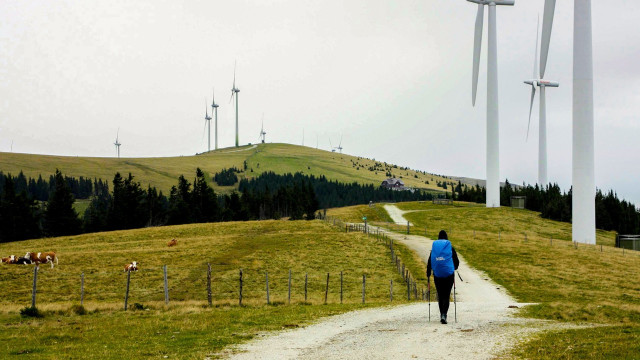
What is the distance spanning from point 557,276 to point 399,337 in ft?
134

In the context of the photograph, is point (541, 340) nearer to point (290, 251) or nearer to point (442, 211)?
point (290, 251)

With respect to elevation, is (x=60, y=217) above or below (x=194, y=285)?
above

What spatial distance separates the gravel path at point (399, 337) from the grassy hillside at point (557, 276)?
1.18 metres

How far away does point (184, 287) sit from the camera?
154 feet

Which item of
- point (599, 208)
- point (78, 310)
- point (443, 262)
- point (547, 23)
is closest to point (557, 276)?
point (443, 262)

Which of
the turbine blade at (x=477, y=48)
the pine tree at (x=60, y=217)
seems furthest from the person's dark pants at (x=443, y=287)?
the pine tree at (x=60, y=217)

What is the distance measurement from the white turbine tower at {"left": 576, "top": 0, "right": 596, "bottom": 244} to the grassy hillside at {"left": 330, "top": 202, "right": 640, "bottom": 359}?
7.07 metres

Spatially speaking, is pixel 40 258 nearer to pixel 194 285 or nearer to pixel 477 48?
pixel 194 285

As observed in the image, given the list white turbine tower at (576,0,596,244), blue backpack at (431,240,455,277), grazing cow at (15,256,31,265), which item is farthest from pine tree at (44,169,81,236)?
blue backpack at (431,240,455,277)

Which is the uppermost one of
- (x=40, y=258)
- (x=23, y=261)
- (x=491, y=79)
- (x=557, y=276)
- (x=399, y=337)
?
(x=491, y=79)

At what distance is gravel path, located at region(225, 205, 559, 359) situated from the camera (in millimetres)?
14362

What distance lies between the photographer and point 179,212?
13362 cm

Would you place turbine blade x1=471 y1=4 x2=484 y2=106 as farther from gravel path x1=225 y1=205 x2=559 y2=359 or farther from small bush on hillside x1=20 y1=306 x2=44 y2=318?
small bush on hillside x1=20 y1=306 x2=44 y2=318

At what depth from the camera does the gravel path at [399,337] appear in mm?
14362
